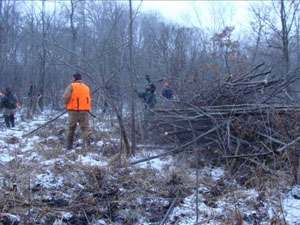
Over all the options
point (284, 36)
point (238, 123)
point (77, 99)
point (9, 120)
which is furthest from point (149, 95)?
point (284, 36)

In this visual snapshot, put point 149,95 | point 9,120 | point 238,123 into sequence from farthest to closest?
point 9,120, point 149,95, point 238,123

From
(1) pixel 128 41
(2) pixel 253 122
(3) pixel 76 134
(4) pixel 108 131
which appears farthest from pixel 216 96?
(3) pixel 76 134

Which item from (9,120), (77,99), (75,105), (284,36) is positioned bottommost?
(9,120)

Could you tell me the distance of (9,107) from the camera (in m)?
10.8

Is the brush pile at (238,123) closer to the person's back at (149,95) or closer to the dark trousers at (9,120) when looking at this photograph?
the person's back at (149,95)

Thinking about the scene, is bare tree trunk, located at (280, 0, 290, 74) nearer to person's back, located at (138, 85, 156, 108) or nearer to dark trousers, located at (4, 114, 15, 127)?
person's back, located at (138, 85, 156, 108)

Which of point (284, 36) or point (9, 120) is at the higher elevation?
point (284, 36)

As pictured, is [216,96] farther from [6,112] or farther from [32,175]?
[6,112]

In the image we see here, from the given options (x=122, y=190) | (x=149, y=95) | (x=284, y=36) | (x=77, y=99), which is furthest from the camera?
(x=284, y=36)

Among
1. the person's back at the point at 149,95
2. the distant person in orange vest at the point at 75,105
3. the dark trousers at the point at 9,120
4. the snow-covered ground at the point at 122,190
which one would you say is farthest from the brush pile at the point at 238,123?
the dark trousers at the point at 9,120

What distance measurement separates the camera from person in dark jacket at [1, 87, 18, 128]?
10.7 meters

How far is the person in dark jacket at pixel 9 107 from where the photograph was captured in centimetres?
1071

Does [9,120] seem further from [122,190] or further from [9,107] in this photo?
[122,190]

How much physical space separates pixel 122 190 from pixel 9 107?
738 cm
